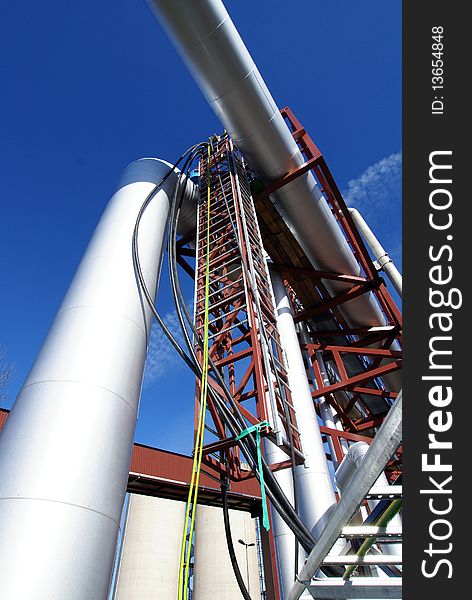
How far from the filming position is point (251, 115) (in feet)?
28.2

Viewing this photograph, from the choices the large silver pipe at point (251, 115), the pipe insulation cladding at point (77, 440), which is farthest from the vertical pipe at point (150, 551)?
the pipe insulation cladding at point (77, 440)

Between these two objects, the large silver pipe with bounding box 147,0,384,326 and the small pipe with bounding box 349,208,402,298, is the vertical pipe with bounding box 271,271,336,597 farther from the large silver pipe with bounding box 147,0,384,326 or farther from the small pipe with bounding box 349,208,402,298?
the small pipe with bounding box 349,208,402,298

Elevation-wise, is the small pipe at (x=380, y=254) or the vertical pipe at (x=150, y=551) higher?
the small pipe at (x=380, y=254)

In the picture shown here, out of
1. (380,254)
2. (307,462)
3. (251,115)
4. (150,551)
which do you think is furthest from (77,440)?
(150,551)

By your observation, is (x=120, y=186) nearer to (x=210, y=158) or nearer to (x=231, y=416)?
(x=210, y=158)

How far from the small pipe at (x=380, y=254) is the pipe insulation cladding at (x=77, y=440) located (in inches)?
424

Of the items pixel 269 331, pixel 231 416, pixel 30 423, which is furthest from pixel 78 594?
pixel 269 331

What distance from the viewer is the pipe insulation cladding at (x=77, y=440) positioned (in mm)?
3100

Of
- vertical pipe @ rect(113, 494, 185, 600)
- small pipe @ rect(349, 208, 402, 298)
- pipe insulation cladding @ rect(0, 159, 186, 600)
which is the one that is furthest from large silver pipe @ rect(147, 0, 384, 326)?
vertical pipe @ rect(113, 494, 185, 600)

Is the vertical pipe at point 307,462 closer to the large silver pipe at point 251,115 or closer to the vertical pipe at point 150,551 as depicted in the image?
the large silver pipe at point 251,115

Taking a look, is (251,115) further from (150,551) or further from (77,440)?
(150,551)

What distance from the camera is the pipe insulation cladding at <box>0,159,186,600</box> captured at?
3.10m

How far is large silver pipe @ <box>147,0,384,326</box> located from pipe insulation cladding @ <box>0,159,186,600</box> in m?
4.30

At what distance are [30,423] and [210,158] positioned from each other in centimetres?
898
